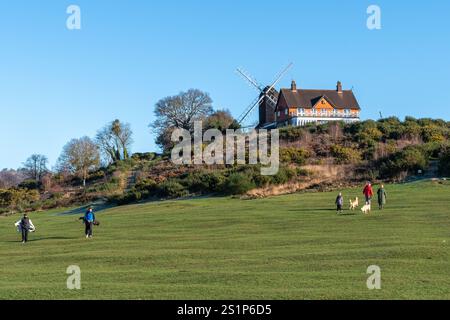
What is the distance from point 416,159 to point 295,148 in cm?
1832

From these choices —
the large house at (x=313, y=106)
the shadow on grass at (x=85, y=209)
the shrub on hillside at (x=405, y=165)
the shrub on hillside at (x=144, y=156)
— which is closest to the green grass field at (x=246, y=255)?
the shadow on grass at (x=85, y=209)

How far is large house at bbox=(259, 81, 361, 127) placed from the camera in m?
102

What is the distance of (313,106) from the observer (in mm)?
103500

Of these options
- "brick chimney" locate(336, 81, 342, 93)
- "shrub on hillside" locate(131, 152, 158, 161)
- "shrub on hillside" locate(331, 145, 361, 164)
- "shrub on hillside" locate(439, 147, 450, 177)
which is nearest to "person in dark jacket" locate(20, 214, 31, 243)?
"shrub on hillside" locate(439, 147, 450, 177)

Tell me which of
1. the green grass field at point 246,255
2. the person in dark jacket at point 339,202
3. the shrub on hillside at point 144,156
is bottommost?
the green grass field at point 246,255

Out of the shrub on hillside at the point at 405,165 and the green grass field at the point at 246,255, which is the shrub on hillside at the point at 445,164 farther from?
the green grass field at the point at 246,255

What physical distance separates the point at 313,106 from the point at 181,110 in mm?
24353

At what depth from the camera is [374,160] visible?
58375 millimetres

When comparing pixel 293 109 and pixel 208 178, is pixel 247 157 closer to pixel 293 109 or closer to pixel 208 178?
pixel 208 178

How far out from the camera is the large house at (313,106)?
336 feet

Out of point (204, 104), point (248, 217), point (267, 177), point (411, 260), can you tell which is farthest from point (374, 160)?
point (204, 104)

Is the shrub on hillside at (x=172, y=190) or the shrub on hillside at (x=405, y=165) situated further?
the shrub on hillside at (x=172, y=190)

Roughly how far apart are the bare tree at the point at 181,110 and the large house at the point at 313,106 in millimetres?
13715
